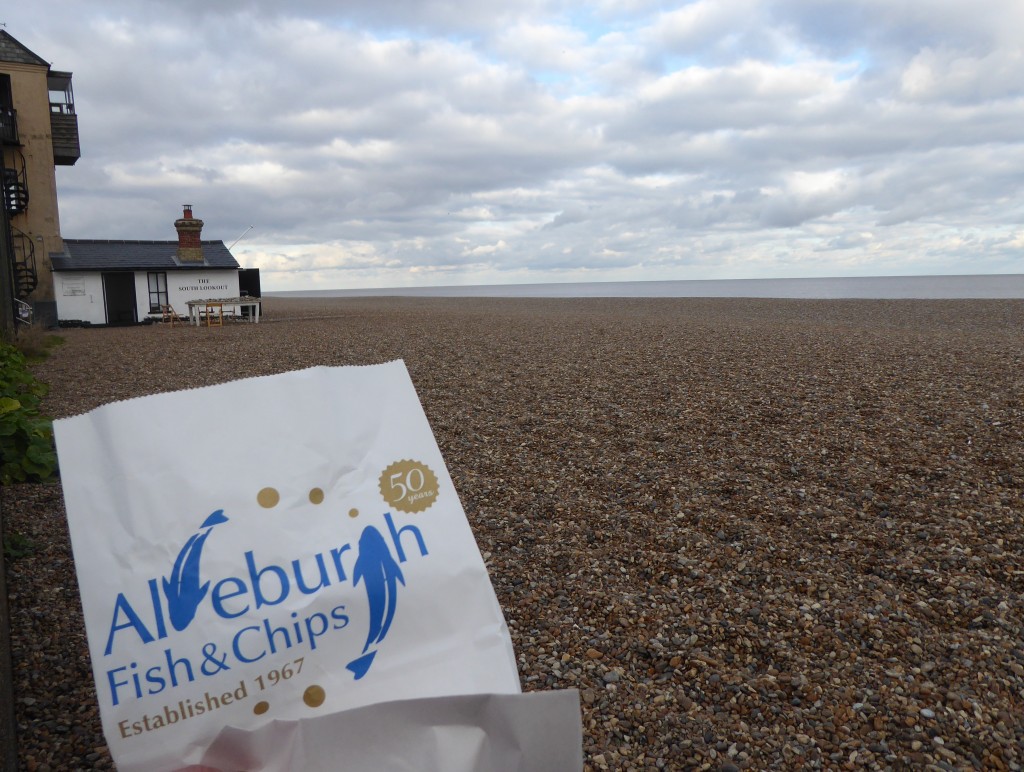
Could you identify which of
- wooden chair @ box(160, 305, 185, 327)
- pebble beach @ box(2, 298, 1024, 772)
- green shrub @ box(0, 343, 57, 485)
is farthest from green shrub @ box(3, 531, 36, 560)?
wooden chair @ box(160, 305, 185, 327)

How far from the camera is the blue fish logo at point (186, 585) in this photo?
50.7 inches

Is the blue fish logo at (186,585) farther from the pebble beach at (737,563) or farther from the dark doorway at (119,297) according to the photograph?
the dark doorway at (119,297)

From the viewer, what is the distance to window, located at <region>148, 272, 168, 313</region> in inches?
981

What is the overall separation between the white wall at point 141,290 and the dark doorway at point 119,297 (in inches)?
5.1

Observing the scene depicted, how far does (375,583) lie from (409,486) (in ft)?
0.66

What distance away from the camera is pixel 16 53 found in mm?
22703

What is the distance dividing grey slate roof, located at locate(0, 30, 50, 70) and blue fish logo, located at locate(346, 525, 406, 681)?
2769 centimetres

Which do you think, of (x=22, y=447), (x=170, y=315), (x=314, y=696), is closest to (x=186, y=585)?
(x=314, y=696)

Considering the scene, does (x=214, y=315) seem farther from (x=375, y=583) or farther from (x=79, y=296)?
(x=375, y=583)

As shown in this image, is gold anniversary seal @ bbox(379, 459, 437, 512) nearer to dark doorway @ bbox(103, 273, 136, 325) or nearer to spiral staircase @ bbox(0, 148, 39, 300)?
spiral staircase @ bbox(0, 148, 39, 300)

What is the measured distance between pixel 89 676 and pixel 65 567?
1.27 meters

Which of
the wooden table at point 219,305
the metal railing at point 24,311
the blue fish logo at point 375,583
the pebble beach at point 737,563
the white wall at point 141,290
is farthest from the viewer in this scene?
the white wall at point 141,290

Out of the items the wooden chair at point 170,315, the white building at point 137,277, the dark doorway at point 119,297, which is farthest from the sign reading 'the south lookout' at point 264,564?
the dark doorway at point 119,297

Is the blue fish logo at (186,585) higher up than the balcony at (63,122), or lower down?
lower down
